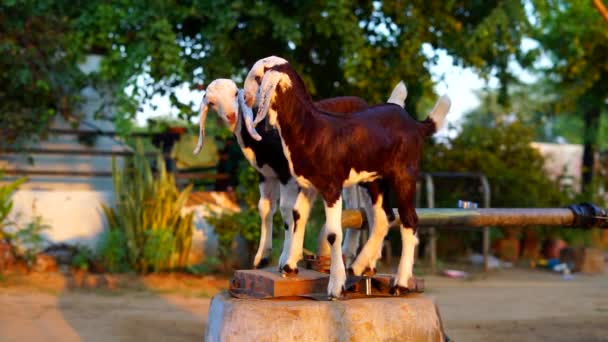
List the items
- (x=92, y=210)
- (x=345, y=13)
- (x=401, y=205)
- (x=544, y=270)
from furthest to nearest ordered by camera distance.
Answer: (x=544, y=270) → (x=92, y=210) → (x=345, y=13) → (x=401, y=205)

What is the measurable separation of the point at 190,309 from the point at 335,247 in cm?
466

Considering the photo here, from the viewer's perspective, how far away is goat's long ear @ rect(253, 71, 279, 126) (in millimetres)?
3002

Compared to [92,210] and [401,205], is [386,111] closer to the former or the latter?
[401,205]

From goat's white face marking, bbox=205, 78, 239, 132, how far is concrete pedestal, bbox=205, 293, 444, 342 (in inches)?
32.7

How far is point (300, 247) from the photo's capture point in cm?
342

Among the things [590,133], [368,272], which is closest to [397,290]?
[368,272]

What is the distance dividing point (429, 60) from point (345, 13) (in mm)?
2010

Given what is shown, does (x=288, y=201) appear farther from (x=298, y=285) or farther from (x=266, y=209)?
(x=298, y=285)

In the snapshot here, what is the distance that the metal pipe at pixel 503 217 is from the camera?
4.12m

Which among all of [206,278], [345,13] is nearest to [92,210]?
[206,278]

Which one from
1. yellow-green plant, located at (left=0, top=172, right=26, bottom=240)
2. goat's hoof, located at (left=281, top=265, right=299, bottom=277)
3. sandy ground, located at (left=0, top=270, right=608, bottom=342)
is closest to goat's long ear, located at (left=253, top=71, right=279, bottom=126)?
goat's hoof, located at (left=281, top=265, right=299, bottom=277)

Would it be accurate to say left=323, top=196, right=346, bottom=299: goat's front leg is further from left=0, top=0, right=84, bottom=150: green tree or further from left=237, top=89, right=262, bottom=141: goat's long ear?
left=0, top=0, right=84, bottom=150: green tree

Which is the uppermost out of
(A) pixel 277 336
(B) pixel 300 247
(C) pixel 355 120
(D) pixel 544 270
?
(C) pixel 355 120

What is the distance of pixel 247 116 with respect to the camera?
319 centimetres
